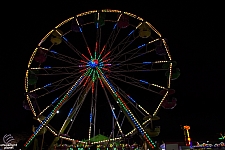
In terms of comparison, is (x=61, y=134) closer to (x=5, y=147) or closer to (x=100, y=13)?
(x=100, y=13)

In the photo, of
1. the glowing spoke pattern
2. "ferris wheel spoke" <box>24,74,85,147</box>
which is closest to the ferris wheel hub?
the glowing spoke pattern

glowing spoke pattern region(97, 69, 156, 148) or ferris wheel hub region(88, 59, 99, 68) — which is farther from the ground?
ferris wheel hub region(88, 59, 99, 68)

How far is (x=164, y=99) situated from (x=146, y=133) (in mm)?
3019

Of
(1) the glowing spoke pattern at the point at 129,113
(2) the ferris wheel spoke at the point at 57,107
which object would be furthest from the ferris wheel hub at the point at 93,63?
(2) the ferris wheel spoke at the point at 57,107

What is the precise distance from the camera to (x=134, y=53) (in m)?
14.6

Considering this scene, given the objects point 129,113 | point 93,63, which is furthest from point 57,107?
point 129,113

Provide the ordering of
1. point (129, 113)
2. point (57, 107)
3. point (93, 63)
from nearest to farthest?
1. point (129, 113)
2. point (57, 107)
3. point (93, 63)

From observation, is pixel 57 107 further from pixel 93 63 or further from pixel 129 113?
pixel 129 113

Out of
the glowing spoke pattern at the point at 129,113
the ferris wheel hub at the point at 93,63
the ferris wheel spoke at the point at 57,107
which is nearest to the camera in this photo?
the glowing spoke pattern at the point at 129,113

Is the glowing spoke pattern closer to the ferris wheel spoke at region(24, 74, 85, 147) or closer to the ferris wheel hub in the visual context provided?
the ferris wheel hub

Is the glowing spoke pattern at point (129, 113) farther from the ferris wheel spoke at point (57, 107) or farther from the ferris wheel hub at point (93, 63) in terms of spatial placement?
the ferris wheel spoke at point (57, 107)

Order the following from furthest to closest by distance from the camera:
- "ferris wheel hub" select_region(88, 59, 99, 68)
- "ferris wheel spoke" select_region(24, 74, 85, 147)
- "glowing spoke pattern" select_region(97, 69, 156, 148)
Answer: "ferris wheel hub" select_region(88, 59, 99, 68), "ferris wheel spoke" select_region(24, 74, 85, 147), "glowing spoke pattern" select_region(97, 69, 156, 148)

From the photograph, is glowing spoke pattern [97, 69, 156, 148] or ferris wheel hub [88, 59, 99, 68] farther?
ferris wheel hub [88, 59, 99, 68]

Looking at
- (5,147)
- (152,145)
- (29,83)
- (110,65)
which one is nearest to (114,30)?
(110,65)
